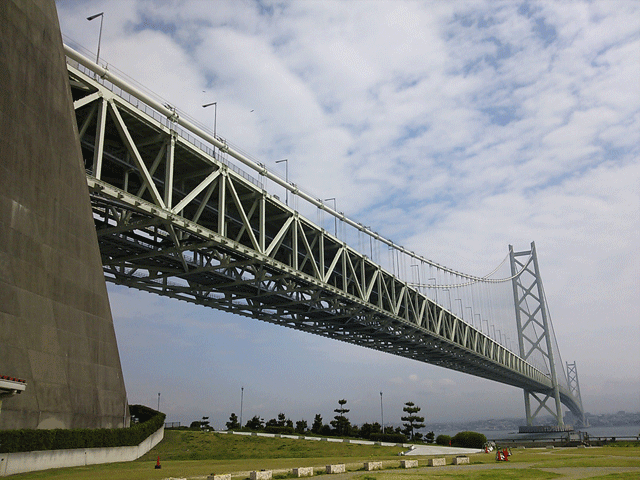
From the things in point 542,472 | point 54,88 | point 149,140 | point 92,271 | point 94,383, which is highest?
point 149,140

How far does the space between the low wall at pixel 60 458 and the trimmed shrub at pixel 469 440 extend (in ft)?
123

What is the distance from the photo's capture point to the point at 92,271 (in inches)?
864

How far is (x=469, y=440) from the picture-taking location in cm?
5306

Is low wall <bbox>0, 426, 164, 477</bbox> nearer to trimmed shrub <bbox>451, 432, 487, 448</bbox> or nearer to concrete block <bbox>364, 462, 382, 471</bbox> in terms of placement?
concrete block <bbox>364, 462, 382, 471</bbox>

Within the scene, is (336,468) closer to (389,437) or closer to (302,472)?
(302,472)

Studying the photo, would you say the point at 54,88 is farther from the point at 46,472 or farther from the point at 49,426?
the point at 46,472

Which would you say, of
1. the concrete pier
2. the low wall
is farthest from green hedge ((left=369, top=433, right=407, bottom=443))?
the concrete pier

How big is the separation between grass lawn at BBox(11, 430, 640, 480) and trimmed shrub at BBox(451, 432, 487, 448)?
15512 mm

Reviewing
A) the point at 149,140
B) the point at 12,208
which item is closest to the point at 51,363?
the point at 12,208

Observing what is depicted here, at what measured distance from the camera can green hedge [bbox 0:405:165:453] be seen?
53.9 ft

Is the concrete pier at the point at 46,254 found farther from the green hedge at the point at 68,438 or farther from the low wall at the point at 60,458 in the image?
the low wall at the point at 60,458

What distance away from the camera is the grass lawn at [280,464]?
62.4 feet

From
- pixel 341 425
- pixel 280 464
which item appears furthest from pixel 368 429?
pixel 280 464

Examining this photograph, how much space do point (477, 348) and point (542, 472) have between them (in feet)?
217
